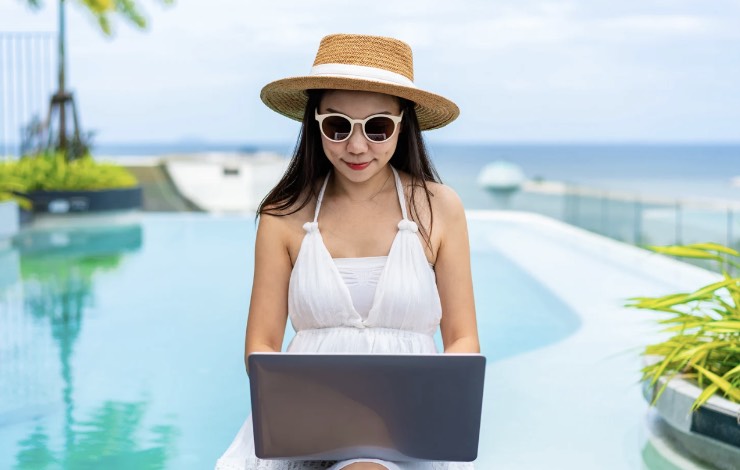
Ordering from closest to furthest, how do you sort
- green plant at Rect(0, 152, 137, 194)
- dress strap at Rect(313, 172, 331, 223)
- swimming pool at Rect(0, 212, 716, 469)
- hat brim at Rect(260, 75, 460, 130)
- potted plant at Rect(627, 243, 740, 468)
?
hat brim at Rect(260, 75, 460, 130) < dress strap at Rect(313, 172, 331, 223) < potted plant at Rect(627, 243, 740, 468) < swimming pool at Rect(0, 212, 716, 469) < green plant at Rect(0, 152, 137, 194)

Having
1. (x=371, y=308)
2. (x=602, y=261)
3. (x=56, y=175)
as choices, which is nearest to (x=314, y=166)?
(x=371, y=308)

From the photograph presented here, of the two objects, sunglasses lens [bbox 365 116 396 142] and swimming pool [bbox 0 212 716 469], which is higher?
sunglasses lens [bbox 365 116 396 142]

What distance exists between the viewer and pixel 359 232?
208 cm

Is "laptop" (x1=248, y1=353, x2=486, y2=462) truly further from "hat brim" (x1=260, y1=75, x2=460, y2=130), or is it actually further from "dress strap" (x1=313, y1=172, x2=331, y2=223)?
"hat brim" (x1=260, y1=75, x2=460, y2=130)

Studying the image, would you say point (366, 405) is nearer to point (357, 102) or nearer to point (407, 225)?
point (407, 225)

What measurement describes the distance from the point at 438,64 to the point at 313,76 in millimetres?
55042

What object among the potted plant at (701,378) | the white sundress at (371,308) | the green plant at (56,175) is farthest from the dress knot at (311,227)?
the green plant at (56,175)

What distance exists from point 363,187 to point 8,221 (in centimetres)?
993

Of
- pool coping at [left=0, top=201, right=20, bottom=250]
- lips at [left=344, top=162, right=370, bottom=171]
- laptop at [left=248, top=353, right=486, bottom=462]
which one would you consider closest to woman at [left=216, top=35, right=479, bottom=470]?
lips at [left=344, top=162, right=370, bottom=171]

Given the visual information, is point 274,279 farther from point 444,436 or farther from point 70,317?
point 70,317

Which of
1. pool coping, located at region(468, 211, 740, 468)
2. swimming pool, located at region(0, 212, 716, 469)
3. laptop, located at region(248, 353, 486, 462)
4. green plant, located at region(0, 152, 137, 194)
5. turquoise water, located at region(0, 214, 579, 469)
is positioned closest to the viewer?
laptop, located at region(248, 353, 486, 462)

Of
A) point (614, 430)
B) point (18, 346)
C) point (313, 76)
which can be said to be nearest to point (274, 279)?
point (313, 76)

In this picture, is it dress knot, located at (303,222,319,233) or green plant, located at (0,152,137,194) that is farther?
green plant, located at (0,152,137,194)

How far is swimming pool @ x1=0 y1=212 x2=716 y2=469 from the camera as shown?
3.83 metres
